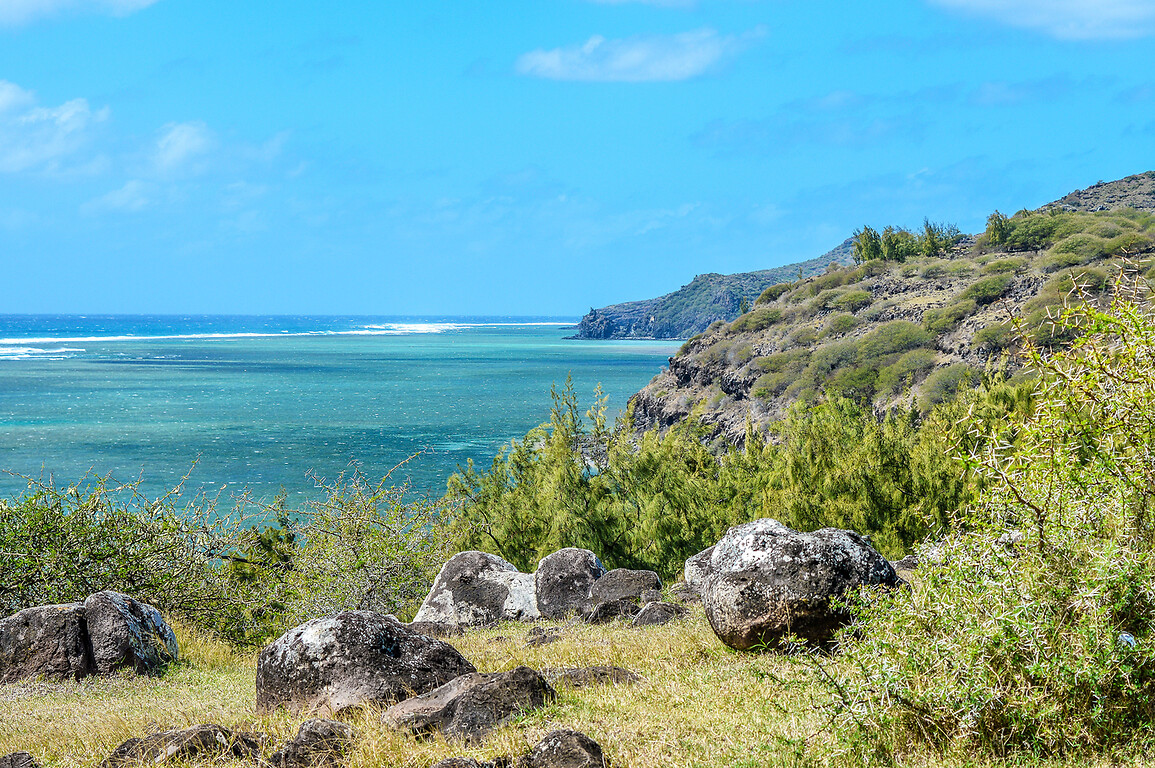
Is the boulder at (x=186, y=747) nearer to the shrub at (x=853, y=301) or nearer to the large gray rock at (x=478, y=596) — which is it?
the large gray rock at (x=478, y=596)

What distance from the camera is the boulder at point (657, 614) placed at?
39.0ft

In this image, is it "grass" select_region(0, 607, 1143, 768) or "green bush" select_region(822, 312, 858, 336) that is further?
"green bush" select_region(822, 312, 858, 336)

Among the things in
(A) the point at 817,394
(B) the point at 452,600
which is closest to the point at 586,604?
(B) the point at 452,600

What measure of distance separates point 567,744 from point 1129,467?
13.0 ft

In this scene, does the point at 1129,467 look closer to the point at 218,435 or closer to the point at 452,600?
the point at 452,600

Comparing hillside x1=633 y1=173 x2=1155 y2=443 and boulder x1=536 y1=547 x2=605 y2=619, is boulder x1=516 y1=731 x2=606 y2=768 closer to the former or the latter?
boulder x1=536 y1=547 x2=605 y2=619

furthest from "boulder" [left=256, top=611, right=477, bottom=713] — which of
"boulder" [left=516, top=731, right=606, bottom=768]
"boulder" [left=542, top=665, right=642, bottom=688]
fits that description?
"boulder" [left=516, top=731, right=606, bottom=768]

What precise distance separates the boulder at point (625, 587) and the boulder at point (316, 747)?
7.32m

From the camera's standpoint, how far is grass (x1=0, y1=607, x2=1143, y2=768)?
6.25m

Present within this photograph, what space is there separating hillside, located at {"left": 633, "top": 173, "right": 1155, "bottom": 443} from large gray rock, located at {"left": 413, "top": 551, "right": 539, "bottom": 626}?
93.8 ft

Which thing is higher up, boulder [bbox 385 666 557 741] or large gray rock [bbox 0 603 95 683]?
boulder [bbox 385 666 557 741]

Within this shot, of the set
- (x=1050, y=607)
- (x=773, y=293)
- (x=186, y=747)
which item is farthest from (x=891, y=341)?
(x=186, y=747)

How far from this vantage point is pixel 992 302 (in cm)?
5297

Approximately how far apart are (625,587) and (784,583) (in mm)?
5115
